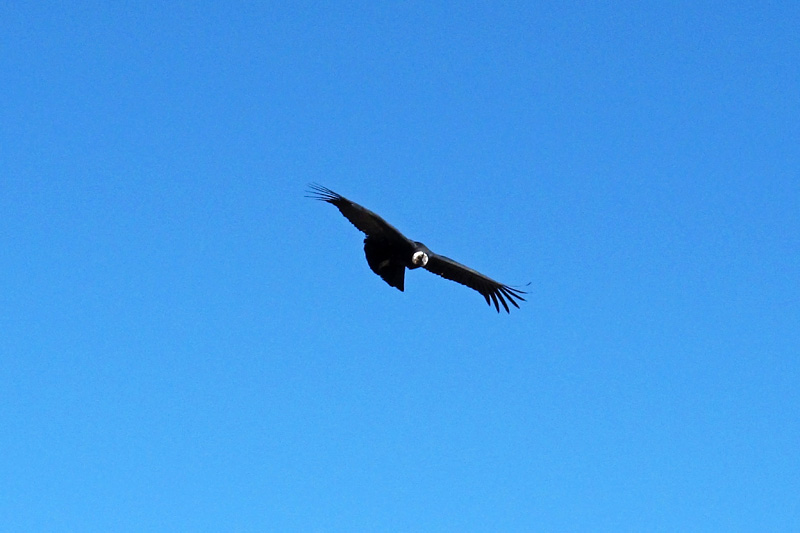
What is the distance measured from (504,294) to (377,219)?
7.52m

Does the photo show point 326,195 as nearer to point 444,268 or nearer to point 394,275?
point 394,275

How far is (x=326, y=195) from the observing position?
35469mm

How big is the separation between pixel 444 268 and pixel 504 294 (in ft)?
8.05

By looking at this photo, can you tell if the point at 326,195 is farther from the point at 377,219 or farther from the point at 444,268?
the point at 444,268

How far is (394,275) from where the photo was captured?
3722cm

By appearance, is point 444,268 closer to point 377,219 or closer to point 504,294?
point 504,294

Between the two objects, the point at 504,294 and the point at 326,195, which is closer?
the point at 326,195

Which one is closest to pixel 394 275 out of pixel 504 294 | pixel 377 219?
pixel 377 219

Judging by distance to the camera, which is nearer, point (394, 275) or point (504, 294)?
point (394, 275)

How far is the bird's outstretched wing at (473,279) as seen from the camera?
131 feet

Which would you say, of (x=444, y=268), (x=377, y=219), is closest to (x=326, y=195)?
(x=377, y=219)

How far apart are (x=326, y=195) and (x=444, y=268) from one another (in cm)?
646

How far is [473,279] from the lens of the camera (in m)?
40.9

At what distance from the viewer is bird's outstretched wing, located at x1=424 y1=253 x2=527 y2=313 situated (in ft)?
131
